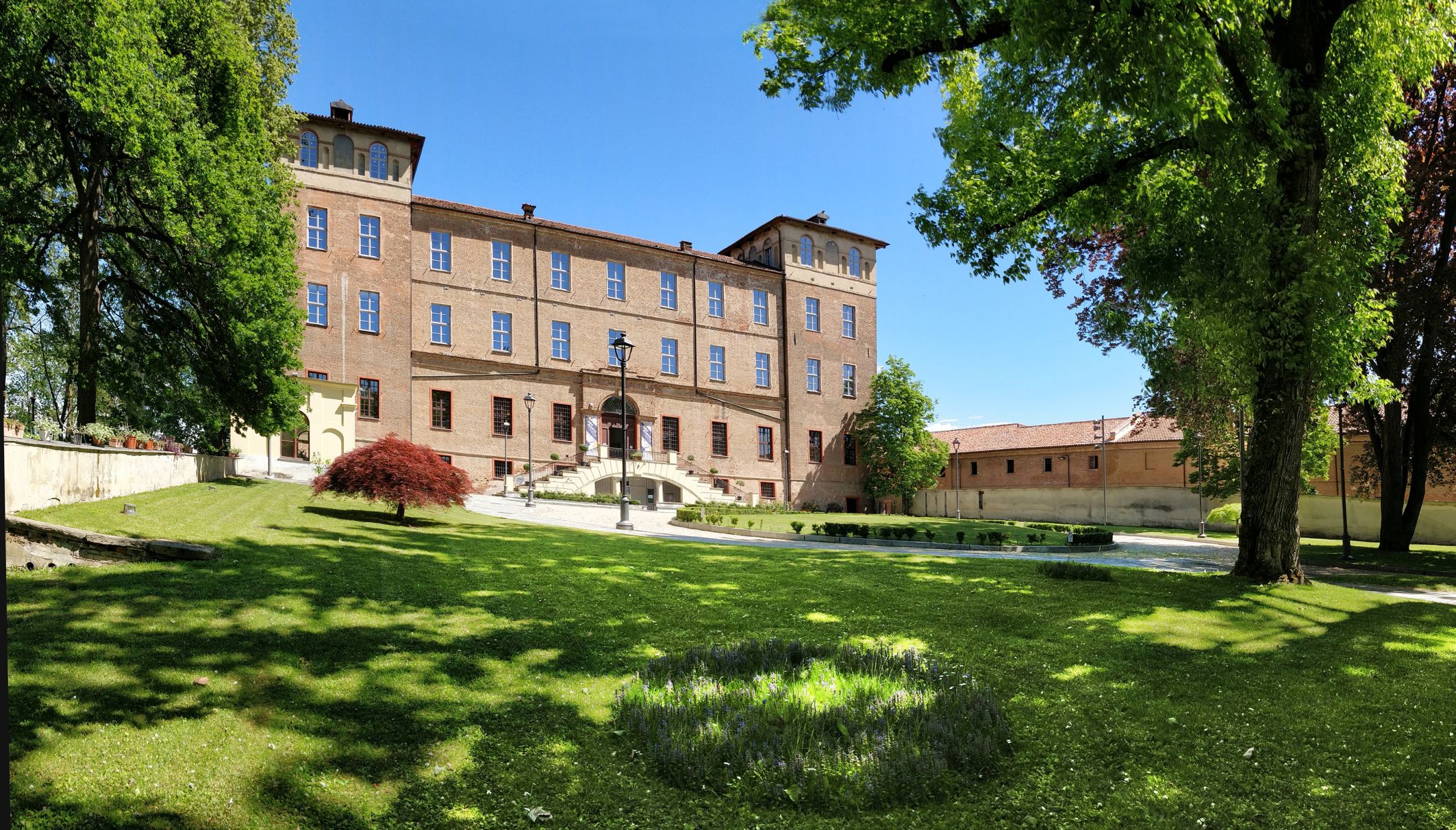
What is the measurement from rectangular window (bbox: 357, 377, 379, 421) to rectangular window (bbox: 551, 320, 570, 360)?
923 centimetres

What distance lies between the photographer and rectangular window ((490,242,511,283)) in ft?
140

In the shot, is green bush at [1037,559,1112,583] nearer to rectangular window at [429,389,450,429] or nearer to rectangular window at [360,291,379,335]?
rectangular window at [429,389,450,429]

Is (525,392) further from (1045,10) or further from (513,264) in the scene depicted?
(1045,10)

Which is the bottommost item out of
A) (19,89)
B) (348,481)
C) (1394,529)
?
(1394,529)

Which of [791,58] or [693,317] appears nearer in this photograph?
[791,58]

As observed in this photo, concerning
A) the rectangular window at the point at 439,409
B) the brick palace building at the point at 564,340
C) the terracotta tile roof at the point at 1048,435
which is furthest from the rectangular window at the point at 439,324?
the terracotta tile roof at the point at 1048,435

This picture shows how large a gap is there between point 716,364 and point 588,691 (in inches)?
1703

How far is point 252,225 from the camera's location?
2130 cm

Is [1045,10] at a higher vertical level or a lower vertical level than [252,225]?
lower

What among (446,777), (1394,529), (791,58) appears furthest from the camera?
(1394,529)

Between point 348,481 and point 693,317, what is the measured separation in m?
33.0

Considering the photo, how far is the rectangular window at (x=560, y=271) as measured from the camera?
4422cm

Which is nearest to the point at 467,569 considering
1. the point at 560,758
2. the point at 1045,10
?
the point at 560,758

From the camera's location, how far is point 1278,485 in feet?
36.1
